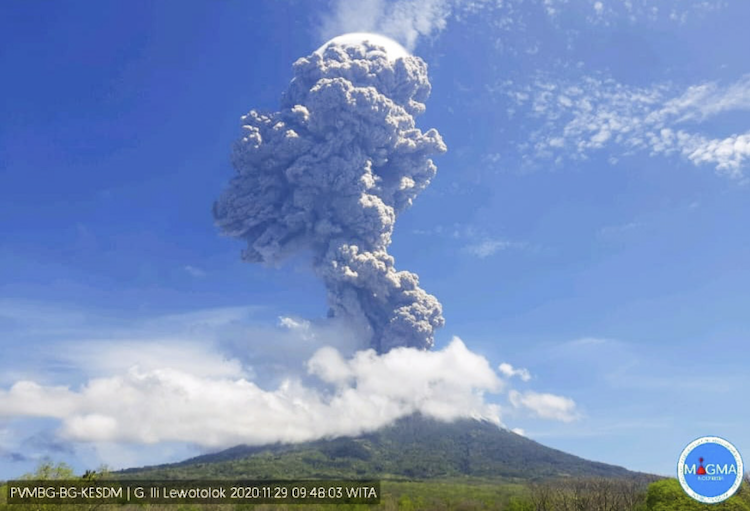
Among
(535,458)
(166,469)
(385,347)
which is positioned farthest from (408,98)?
(166,469)

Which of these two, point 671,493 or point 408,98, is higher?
point 408,98

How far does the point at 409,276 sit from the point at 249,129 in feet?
207

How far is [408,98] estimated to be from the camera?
17238cm

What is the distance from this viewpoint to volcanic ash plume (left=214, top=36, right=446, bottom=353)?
159m

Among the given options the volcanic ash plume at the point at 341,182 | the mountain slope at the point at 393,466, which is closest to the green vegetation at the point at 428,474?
the mountain slope at the point at 393,466

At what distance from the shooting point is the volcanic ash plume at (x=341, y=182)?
523ft

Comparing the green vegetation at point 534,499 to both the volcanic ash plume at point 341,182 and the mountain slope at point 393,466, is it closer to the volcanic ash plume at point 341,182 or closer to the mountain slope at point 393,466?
the mountain slope at point 393,466

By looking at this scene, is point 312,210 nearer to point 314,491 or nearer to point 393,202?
point 393,202

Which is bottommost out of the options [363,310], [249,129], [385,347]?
[385,347]

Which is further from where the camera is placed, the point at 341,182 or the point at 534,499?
the point at 341,182

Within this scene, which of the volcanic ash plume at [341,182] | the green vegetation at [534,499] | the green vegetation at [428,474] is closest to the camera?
the green vegetation at [534,499]

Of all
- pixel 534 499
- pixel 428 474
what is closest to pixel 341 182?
pixel 428 474

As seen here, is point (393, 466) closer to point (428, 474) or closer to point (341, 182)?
point (428, 474)

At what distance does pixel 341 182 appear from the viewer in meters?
161
